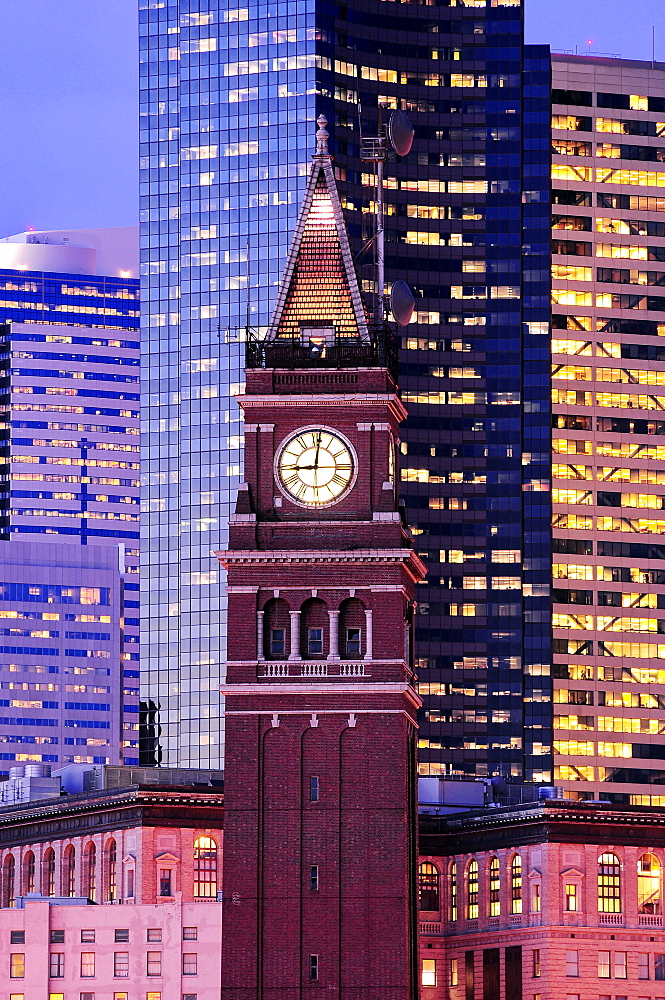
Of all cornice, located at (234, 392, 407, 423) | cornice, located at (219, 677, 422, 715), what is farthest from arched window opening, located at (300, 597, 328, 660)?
cornice, located at (234, 392, 407, 423)

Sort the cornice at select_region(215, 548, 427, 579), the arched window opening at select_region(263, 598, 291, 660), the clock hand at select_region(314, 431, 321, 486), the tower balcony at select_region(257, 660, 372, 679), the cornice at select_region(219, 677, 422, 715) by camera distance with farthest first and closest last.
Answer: the clock hand at select_region(314, 431, 321, 486) → the arched window opening at select_region(263, 598, 291, 660) → the cornice at select_region(215, 548, 427, 579) → the tower balcony at select_region(257, 660, 372, 679) → the cornice at select_region(219, 677, 422, 715)

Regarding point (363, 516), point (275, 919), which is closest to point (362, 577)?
point (363, 516)

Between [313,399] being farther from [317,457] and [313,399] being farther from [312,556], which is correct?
[312,556]

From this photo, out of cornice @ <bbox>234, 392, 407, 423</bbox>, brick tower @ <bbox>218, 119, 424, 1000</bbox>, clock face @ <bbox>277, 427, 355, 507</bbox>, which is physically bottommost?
brick tower @ <bbox>218, 119, 424, 1000</bbox>

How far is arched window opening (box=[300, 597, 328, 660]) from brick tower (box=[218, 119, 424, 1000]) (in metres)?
0.09

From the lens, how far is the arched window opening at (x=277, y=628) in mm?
195625

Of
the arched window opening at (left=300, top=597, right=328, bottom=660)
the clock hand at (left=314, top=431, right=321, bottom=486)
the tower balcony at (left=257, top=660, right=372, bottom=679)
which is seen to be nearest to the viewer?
the tower balcony at (left=257, top=660, right=372, bottom=679)

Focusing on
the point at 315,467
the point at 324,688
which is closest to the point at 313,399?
the point at 315,467

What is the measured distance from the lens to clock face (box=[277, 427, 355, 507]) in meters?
197

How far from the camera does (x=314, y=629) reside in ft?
643

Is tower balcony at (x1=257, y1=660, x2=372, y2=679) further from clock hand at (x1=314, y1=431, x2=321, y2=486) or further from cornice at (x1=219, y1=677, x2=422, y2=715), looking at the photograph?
clock hand at (x1=314, y1=431, x2=321, y2=486)

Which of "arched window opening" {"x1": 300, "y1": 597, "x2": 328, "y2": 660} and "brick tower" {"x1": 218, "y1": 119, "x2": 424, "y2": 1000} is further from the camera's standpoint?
"arched window opening" {"x1": 300, "y1": 597, "x2": 328, "y2": 660}

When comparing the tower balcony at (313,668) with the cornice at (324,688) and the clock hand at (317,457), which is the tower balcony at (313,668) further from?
the clock hand at (317,457)

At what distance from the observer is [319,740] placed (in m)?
194
